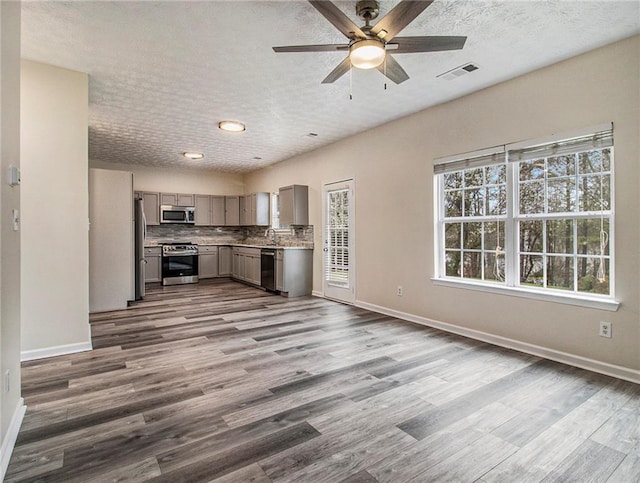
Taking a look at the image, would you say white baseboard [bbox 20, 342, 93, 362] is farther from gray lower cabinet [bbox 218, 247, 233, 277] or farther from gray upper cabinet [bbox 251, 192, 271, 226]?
gray lower cabinet [bbox 218, 247, 233, 277]

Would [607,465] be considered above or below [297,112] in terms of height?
below

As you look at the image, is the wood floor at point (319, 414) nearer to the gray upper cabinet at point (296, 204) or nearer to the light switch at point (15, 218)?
the light switch at point (15, 218)

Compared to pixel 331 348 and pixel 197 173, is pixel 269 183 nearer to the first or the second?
pixel 197 173

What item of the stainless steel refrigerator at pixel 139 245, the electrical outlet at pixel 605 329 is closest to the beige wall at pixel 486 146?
the electrical outlet at pixel 605 329

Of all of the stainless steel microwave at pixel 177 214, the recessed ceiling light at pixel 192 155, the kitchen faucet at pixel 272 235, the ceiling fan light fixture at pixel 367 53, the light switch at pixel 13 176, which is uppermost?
the recessed ceiling light at pixel 192 155

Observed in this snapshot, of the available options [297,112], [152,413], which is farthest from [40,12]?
[152,413]

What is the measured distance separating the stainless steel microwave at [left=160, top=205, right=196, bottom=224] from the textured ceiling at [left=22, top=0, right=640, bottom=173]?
10.4ft

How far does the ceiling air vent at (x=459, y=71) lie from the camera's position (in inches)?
122

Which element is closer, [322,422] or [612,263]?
[322,422]

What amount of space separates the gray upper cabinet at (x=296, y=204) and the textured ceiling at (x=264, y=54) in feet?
5.81

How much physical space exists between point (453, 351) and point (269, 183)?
5.71m

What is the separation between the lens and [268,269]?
6605 millimetres

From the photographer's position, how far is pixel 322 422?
2.09 m

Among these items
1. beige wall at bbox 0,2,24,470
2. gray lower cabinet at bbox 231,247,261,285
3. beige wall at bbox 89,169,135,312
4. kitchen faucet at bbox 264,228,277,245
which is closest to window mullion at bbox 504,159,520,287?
beige wall at bbox 0,2,24,470
